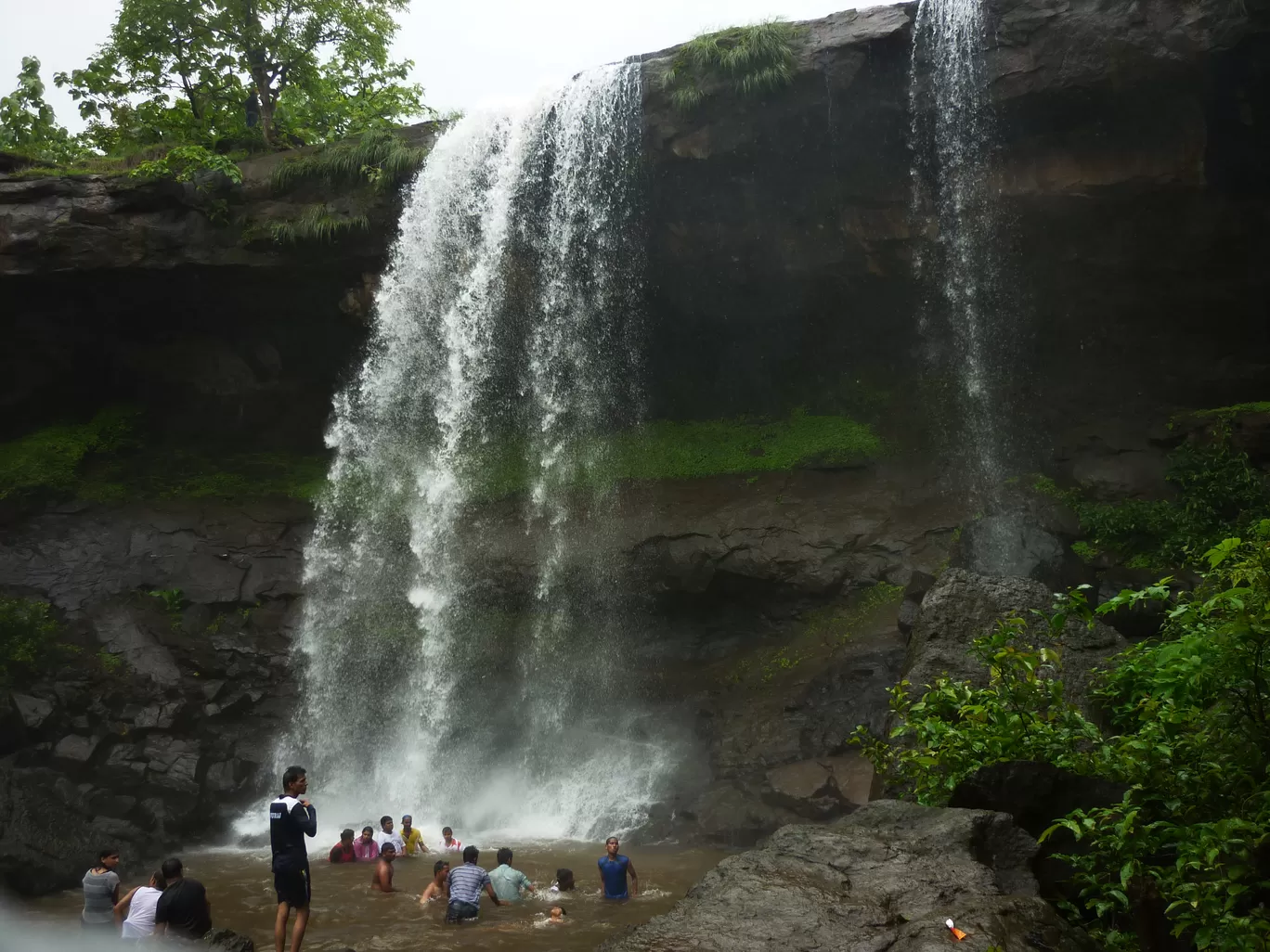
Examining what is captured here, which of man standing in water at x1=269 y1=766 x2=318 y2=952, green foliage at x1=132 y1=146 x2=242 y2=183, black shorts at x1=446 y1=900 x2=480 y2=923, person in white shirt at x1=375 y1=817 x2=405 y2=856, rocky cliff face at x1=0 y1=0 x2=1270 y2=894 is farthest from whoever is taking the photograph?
green foliage at x1=132 y1=146 x2=242 y2=183

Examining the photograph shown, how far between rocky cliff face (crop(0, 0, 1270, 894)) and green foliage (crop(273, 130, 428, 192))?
0.40m

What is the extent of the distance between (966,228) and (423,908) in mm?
12188

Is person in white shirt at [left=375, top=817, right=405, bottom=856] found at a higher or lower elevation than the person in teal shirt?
higher

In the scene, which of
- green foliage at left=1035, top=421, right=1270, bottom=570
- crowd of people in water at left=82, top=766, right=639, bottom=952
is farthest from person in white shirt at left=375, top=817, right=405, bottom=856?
green foliage at left=1035, top=421, right=1270, bottom=570

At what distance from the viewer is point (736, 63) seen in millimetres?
14570

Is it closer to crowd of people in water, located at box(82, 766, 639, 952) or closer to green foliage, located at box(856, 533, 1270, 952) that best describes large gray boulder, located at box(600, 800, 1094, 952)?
green foliage, located at box(856, 533, 1270, 952)

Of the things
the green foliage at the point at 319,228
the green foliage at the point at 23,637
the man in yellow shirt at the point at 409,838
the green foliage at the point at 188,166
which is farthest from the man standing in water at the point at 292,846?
the green foliage at the point at 188,166

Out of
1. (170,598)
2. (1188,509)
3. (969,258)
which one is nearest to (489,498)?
(170,598)

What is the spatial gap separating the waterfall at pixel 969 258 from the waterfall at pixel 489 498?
4459 millimetres

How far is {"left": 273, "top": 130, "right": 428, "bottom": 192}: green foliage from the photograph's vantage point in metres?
16.4

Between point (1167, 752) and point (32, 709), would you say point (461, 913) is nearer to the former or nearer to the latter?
point (1167, 752)

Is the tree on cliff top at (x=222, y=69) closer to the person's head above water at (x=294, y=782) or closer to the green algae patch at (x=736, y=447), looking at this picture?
the green algae patch at (x=736, y=447)

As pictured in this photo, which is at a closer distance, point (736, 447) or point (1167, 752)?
point (1167, 752)

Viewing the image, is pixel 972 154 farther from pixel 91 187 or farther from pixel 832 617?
pixel 91 187
